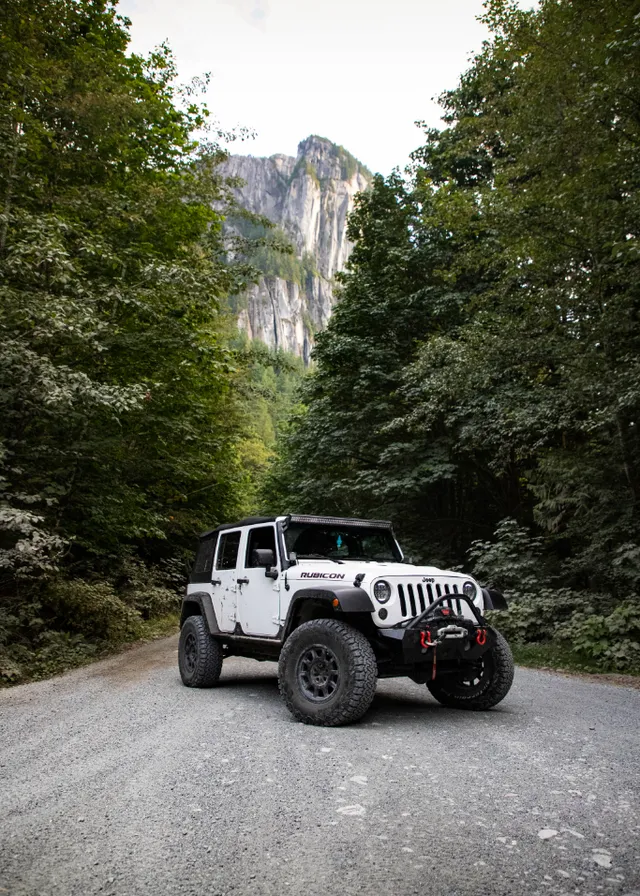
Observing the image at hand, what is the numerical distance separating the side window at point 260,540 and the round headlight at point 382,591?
1.55 metres

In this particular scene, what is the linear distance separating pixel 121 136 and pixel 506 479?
1386cm

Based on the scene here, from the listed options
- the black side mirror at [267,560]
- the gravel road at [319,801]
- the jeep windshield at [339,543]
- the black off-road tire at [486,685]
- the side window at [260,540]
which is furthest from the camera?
the side window at [260,540]

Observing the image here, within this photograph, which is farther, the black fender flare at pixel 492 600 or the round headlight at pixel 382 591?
the black fender flare at pixel 492 600

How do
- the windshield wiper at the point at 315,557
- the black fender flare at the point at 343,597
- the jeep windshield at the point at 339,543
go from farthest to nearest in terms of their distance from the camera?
the jeep windshield at the point at 339,543 → the windshield wiper at the point at 315,557 → the black fender flare at the point at 343,597

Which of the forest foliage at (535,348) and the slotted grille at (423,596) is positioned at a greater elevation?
the forest foliage at (535,348)

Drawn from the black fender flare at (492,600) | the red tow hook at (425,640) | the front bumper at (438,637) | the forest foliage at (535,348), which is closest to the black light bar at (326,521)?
the black fender flare at (492,600)

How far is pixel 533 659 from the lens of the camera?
29.7 ft

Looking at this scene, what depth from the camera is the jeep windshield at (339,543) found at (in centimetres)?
632

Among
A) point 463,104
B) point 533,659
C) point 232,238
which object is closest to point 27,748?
point 533,659

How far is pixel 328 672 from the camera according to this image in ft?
16.6

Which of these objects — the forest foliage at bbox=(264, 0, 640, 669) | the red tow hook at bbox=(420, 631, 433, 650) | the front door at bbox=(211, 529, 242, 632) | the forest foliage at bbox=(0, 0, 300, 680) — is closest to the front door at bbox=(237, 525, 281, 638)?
the front door at bbox=(211, 529, 242, 632)

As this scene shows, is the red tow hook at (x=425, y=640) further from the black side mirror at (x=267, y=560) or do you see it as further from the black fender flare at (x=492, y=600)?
the black side mirror at (x=267, y=560)

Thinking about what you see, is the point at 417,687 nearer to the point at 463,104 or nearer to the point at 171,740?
the point at 171,740

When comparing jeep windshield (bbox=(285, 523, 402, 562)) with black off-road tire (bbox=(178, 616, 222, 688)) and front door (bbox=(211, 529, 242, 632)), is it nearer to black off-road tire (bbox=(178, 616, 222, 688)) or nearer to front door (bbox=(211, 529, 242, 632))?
front door (bbox=(211, 529, 242, 632))
